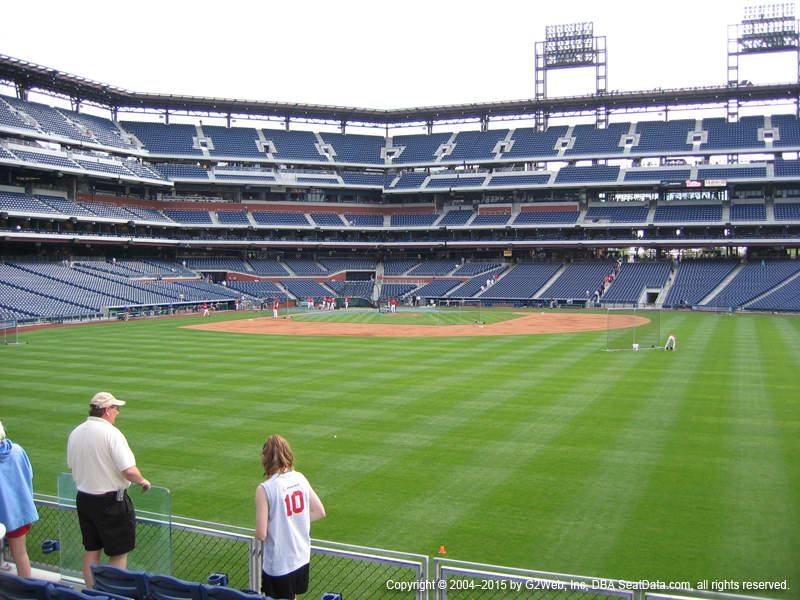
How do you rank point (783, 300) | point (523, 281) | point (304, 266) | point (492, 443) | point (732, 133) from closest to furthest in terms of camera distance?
point (492, 443), point (783, 300), point (732, 133), point (523, 281), point (304, 266)

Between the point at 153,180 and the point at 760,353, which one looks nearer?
the point at 760,353

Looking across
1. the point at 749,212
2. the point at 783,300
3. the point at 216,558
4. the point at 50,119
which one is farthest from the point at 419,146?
the point at 216,558

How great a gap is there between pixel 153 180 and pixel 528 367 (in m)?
60.3

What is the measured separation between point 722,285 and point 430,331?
A: 36591 mm

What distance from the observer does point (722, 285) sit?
63.2 meters

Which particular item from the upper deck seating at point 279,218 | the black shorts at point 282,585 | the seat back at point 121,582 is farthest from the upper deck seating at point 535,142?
the seat back at point 121,582

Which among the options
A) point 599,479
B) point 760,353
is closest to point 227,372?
point 599,479

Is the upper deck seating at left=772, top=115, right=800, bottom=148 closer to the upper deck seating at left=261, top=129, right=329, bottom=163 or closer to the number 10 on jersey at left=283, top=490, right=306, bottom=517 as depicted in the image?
the upper deck seating at left=261, top=129, right=329, bottom=163

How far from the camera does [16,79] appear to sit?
65.2m

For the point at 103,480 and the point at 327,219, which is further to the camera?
the point at 327,219

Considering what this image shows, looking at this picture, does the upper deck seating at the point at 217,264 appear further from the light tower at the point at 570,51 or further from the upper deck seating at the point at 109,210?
the light tower at the point at 570,51

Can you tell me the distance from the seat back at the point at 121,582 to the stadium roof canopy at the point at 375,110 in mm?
66967

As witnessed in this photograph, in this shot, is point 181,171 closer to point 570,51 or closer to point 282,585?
point 570,51

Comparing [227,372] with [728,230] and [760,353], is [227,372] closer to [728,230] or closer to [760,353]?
[760,353]
